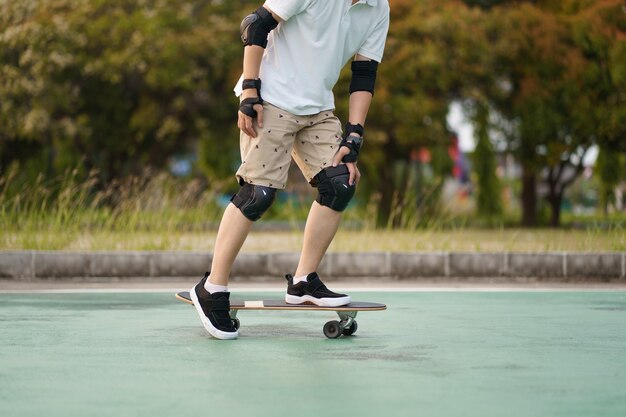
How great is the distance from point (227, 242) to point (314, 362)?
109 cm

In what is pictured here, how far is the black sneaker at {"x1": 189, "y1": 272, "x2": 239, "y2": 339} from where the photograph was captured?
6.53 metres

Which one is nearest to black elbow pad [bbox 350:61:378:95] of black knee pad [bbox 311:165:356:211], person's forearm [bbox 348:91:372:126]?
person's forearm [bbox 348:91:372:126]

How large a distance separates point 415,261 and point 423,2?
14852 mm

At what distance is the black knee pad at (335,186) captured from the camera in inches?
264

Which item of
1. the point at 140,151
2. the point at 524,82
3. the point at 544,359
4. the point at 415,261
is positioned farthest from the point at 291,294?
the point at 140,151

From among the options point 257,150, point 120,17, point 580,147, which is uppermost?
point 120,17

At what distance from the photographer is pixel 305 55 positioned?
663 centimetres

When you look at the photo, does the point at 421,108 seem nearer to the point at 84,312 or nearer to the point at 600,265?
the point at 600,265

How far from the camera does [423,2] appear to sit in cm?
2556

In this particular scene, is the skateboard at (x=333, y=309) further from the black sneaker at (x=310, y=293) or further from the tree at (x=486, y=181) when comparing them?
the tree at (x=486, y=181)

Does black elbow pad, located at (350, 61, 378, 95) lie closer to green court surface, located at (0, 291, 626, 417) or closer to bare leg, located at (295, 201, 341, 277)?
bare leg, located at (295, 201, 341, 277)

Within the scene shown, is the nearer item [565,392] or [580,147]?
[565,392]

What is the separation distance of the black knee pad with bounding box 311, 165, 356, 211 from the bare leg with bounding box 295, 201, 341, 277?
73 mm

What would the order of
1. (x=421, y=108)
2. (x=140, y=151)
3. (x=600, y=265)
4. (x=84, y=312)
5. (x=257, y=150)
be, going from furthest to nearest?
(x=140, y=151) → (x=421, y=108) → (x=600, y=265) → (x=84, y=312) → (x=257, y=150)
